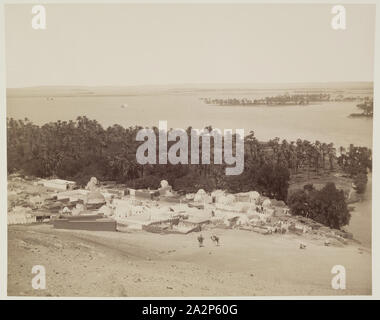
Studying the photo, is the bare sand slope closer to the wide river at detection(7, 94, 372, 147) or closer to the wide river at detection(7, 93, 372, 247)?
the wide river at detection(7, 93, 372, 247)

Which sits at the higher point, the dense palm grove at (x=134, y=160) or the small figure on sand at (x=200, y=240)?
the dense palm grove at (x=134, y=160)

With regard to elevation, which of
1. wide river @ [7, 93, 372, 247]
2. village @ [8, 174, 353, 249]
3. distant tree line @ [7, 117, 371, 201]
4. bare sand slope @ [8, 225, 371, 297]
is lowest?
bare sand slope @ [8, 225, 371, 297]

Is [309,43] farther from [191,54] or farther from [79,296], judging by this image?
[79,296]

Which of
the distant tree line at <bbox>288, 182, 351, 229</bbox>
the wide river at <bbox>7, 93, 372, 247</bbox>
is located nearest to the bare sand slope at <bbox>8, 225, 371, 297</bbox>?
the distant tree line at <bbox>288, 182, 351, 229</bbox>

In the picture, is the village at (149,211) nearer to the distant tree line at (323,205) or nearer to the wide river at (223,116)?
the distant tree line at (323,205)

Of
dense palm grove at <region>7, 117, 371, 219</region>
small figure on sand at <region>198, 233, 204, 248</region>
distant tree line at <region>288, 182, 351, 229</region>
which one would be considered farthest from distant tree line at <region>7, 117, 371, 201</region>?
small figure on sand at <region>198, 233, 204, 248</region>

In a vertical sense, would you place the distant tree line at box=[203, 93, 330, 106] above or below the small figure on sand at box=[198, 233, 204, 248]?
above

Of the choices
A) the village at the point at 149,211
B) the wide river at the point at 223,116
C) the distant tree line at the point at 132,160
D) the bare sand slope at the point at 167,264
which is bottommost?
the bare sand slope at the point at 167,264

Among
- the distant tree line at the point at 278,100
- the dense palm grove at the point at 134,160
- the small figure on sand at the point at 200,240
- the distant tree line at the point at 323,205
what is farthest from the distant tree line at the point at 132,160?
the small figure on sand at the point at 200,240
